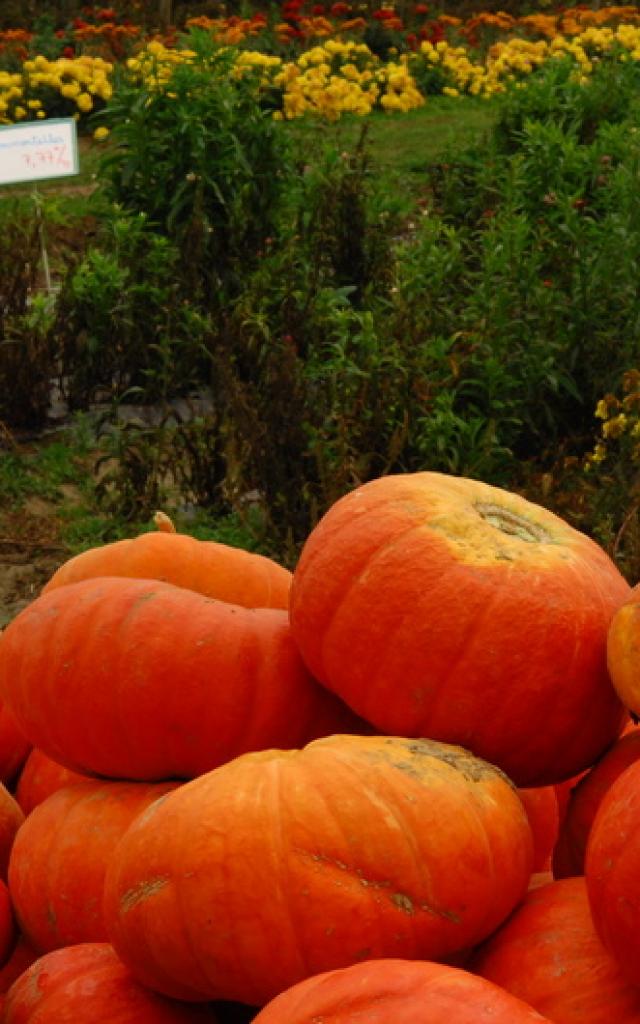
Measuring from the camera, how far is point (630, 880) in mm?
1679

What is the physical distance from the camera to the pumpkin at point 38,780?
2.54 meters

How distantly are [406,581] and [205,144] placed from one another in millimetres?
5299

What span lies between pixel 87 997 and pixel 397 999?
0.57 meters

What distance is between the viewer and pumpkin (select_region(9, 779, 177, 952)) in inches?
85.6

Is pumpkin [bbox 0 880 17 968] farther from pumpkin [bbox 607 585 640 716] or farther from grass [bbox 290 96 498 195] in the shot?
grass [bbox 290 96 498 195]

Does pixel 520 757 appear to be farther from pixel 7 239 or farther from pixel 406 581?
pixel 7 239

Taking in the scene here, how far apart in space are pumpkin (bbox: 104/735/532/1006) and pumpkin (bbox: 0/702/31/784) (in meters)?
0.81

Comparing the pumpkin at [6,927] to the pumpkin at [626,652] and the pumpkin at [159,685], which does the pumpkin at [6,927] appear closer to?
the pumpkin at [159,685]

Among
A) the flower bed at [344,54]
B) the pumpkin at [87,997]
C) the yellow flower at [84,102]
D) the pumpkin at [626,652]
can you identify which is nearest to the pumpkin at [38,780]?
the pumpkin at [87,997]

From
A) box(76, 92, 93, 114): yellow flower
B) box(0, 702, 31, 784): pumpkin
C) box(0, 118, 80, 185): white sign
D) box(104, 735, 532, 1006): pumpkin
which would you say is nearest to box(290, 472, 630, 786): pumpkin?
box(104, 735, 532, 1006): pumpkin

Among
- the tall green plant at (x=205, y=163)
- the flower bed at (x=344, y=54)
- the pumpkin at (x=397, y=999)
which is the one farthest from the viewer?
the flower bed at (x=344, y=54)

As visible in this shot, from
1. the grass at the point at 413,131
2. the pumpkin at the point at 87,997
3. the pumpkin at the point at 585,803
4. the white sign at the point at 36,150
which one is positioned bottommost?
the grass at the point at 413,131

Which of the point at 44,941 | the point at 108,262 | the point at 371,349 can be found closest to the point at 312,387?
the point at 371,349

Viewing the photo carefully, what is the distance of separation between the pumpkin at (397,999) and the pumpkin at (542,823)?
2.27 feet
